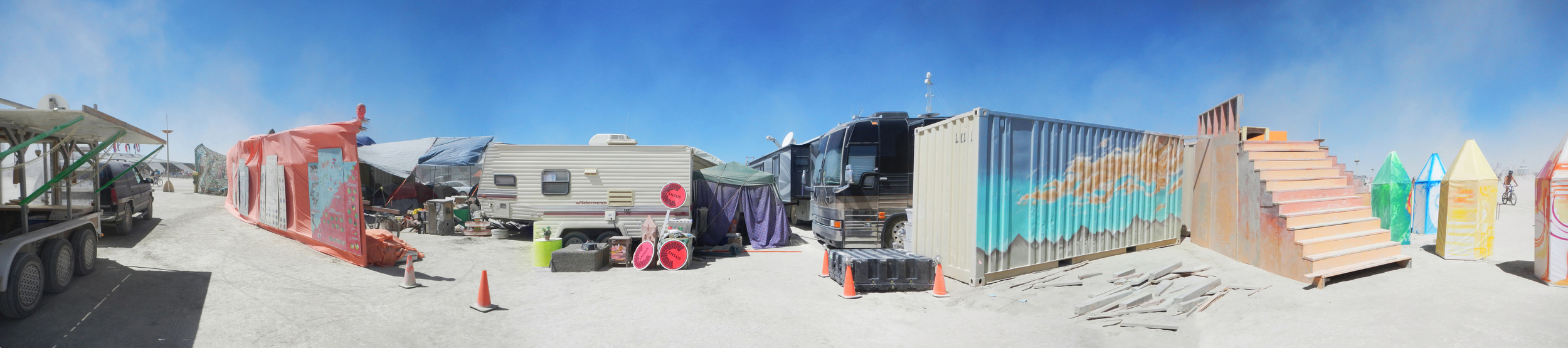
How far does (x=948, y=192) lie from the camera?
7656mm

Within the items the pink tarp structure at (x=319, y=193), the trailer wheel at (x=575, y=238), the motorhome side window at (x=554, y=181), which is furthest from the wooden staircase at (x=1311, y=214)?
the pink tarp structure at (x=319, y=193)

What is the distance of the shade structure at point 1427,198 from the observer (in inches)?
394

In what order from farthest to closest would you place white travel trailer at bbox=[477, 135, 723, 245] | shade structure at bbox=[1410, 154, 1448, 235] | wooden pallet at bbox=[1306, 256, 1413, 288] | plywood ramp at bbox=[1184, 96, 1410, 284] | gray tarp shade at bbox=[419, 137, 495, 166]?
gray tarp shade at bbox=[419, 137, 495, 166] → white travel trailer at bbox=[477, 135, 723, 245] → shade structure at bbox=[1410, 154, 1448, 235] → plywood ramp at bbox=[1184, 96, 1410, 284] → wooden pallet at bbox=[1306, 256, 1413, 288]

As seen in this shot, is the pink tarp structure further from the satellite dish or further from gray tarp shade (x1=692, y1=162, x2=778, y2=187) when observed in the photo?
gray tarp shade (x1=692, y1=162, x2=778, y2=187)

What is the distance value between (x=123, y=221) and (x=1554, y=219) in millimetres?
18767

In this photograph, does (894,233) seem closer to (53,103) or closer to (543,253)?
(543,253)

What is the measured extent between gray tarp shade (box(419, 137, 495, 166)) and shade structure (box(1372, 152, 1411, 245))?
18.0m

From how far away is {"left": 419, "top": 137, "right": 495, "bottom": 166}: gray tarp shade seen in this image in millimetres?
14602

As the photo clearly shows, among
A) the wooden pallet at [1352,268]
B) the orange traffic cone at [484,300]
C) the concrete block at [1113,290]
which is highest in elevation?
the wooden pallet at [1352,268]

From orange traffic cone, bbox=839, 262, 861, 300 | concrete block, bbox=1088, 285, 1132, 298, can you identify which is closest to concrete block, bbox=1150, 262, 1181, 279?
concrete block, bbox=1088, 285, 1132, 298

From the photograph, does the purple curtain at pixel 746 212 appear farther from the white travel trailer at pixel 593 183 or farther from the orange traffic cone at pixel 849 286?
the orange traffic cone at pixel 849 286

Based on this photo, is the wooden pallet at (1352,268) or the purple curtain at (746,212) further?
the purple curtain at (746,212)

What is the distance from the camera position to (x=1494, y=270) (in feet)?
21.1

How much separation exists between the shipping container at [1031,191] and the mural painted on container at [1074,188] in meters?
0.01
